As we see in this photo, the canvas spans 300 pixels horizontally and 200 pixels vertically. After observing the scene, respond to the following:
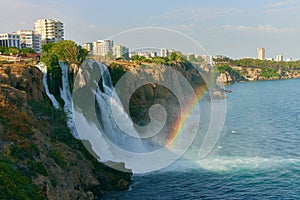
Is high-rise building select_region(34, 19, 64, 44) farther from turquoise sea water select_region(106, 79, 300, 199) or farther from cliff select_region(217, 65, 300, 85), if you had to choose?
turquoise sea water select_region(106, 79, 300, 199)

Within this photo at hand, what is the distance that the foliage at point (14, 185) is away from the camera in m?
16.0

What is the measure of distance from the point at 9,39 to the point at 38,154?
4461 inches

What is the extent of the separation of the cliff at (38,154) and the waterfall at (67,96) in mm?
→ 2399

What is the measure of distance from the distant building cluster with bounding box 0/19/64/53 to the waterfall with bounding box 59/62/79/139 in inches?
3626

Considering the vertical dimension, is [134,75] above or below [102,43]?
below


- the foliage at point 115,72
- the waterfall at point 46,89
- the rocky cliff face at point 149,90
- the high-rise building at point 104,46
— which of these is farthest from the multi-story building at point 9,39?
the waterfall at point 46,89

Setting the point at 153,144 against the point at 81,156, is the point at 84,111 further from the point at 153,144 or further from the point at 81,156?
the point at 153,144

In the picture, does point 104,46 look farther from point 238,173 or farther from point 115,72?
point 238,173

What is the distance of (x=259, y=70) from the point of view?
194 m

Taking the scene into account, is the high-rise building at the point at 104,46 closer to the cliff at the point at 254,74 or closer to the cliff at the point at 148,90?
the cliff at the point at 254,74

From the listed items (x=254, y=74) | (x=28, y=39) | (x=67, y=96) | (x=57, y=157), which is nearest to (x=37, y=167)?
(x=57, y=157)

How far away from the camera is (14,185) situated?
54.7 ft

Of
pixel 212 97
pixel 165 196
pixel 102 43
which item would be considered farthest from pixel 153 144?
pixel 102 43

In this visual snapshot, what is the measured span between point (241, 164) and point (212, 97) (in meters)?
64.3
